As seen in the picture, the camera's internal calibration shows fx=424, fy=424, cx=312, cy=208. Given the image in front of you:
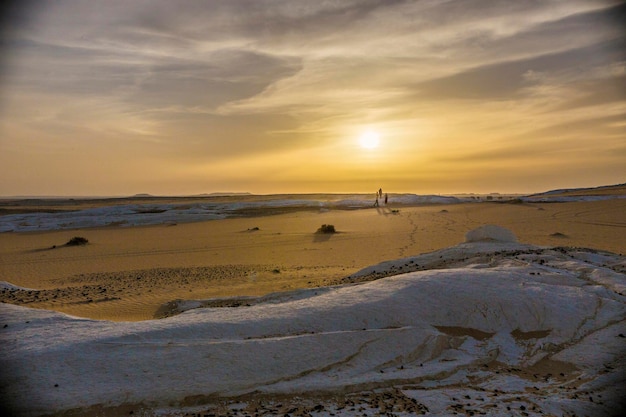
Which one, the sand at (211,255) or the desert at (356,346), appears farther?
the sand at (211,255)

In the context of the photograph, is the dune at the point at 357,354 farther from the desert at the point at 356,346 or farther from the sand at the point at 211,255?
the sand at the point at 211,255

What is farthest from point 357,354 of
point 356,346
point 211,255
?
point 211,255

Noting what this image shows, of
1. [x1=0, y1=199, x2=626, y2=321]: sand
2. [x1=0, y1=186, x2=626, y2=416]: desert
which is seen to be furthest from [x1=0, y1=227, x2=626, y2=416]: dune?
[x1=0, y1=199, x2=626, y2=321]: sand

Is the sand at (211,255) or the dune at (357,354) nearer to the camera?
the dune at (357,354)

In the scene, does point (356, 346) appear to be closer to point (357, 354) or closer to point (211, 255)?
point (357, 354)

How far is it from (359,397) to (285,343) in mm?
1532

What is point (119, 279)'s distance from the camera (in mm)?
16078

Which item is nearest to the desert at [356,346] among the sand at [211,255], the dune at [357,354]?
the dune at [357,354]

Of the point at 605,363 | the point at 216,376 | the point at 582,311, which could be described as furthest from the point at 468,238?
the point at 216,376

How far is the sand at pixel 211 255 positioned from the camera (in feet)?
42.8

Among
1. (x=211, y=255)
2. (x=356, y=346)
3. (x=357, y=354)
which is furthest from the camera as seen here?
(x=211, y=255)

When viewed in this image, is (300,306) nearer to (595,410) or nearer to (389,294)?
(389,294)

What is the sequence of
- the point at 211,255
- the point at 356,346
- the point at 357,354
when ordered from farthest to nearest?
1. the point at 211,255
2. the point at 356,346
3. the point at 357,354

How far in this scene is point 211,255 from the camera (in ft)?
73.0
